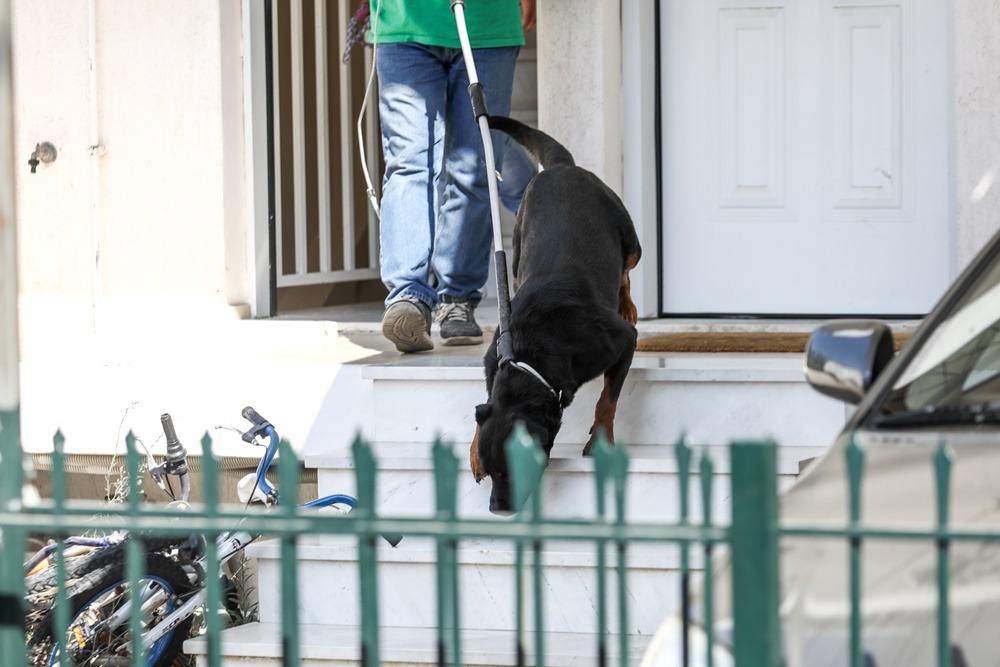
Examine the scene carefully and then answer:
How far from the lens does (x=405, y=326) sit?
17.4 ft

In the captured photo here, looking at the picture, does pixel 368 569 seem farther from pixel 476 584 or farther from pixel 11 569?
pixel 476 584

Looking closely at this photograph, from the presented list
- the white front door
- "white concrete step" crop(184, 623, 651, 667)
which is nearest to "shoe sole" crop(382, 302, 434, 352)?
the white front door

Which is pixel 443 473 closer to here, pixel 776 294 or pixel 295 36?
pixel 776 294

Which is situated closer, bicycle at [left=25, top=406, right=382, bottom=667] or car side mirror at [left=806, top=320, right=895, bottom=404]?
car side mirror at [left=806, top=320, right=895, bottom=404]

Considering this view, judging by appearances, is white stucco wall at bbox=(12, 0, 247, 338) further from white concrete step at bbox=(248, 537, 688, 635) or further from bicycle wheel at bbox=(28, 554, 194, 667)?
white concrete step at bbox=(248, 537, 688, 635)

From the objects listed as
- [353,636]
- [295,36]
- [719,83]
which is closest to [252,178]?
[295,36]

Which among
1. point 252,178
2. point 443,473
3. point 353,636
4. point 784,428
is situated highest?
point 252,178

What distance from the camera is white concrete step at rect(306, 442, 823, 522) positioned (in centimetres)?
412

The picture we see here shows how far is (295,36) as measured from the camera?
726 centimetres

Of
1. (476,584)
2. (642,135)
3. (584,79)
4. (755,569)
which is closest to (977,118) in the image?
(642,135)

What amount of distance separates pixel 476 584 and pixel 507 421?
473 millimetres

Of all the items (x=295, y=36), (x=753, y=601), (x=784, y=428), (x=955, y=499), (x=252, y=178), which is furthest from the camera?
(x=295, y=36)

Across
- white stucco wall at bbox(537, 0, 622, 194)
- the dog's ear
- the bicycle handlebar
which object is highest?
white stucco wall at bbox(537, 0, 622, 194)

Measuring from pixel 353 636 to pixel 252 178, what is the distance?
3.14 m
